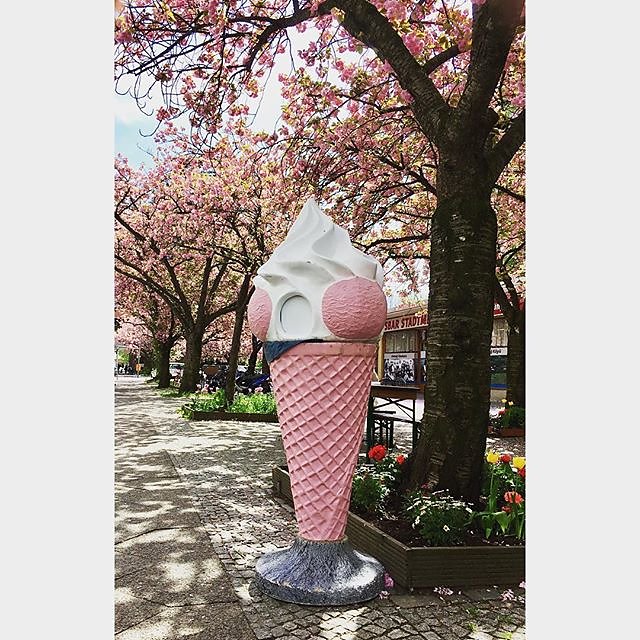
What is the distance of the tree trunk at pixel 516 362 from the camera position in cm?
1457

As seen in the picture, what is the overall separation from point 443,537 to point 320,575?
90cm

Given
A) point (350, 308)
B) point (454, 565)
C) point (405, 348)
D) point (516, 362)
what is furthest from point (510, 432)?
point (405, 348)

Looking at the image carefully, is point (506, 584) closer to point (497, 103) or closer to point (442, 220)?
point (442, 220)

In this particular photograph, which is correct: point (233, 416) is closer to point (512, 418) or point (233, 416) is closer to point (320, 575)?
point (512, 418)

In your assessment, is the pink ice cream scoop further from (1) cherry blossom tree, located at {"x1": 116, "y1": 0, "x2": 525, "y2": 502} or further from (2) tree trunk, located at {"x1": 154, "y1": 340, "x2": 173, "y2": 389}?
(2) tree trunk, located at {"x1": 154, "y1": 340, "x2": 173, "y2": 389}

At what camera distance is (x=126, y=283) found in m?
27.5

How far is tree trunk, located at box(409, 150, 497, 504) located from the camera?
195 inches

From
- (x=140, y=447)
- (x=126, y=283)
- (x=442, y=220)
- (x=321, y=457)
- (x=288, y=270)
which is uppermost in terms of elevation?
(x=126, y=283)

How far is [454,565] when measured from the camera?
3953 mm

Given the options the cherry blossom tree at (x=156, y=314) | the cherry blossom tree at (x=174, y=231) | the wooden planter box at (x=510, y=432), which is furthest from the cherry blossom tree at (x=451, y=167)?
the cherry blossom tree at (x=156, y=314)

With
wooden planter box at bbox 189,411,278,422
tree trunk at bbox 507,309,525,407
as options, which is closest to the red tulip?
tree trunk at bbox 507,309,525,407

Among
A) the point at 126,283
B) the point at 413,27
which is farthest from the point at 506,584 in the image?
the point at 126,283

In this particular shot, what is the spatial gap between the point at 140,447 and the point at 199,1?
677 centimetres

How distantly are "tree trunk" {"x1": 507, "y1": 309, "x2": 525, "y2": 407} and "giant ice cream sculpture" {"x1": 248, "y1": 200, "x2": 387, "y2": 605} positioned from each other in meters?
11.3
